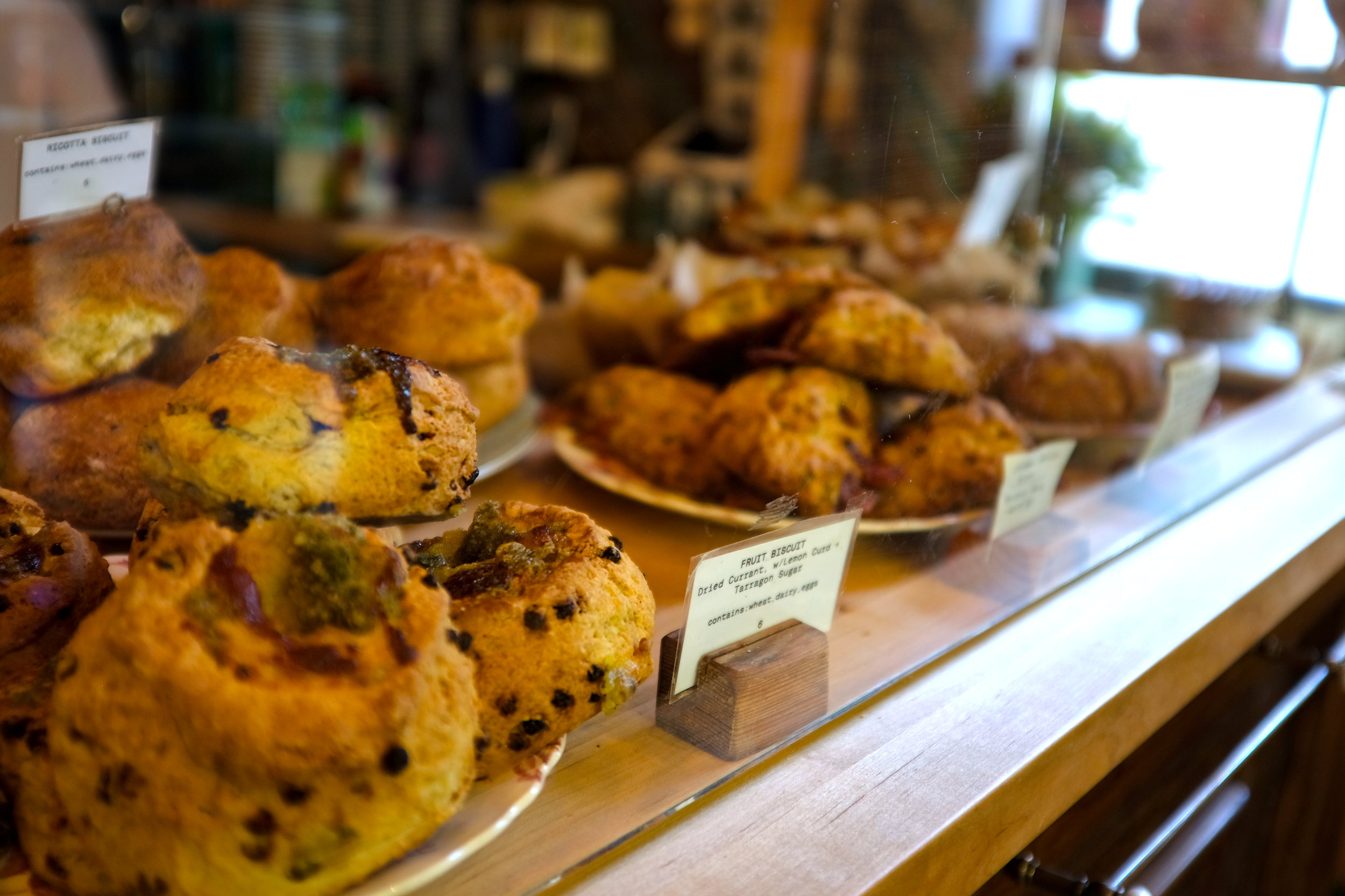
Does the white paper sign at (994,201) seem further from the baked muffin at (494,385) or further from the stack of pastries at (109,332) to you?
the stack of pastries at (109,332)

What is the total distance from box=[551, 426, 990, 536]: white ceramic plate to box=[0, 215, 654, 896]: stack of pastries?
13.3 inches

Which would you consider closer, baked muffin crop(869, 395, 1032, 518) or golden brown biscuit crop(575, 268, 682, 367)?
baked muffin crop(869, 395, 1032, 518)

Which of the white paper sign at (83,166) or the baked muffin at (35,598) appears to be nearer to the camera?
the baked muffin at (35,598)

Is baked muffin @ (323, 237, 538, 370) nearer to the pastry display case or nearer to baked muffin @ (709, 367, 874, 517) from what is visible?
the pastry display case

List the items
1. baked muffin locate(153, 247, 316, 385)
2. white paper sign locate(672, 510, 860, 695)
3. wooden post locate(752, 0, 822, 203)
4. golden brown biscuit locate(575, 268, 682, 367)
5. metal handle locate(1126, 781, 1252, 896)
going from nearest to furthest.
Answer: white paper sign locate(672, 510, 860, 695)
baked muffin locate(153, 247, 316, 385)
metal handle locate(1126, 781, 1252, 896)
golden brown biscuit locate(575, 268, 682, 367)
wooden post locate(752, 0, 822, 203)

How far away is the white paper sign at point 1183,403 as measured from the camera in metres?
1.46

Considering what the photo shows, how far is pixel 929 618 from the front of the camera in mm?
1043

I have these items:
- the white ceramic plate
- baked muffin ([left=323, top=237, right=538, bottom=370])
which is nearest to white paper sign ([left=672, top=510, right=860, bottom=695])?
the white ceramic plate

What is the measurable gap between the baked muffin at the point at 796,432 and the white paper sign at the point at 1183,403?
0.49 meters

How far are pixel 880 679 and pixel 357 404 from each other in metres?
0.50

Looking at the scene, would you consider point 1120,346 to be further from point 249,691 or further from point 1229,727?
point 249,691

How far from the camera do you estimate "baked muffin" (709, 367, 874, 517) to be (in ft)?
3.67

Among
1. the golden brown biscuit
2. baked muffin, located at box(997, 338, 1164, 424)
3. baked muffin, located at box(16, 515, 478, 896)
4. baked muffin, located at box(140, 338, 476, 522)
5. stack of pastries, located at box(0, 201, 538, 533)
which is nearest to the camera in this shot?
baked muffin, located at box(16, 515, 478, 896)

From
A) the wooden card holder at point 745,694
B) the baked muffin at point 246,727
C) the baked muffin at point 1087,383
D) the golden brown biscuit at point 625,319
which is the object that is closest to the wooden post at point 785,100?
the golden brown biscuit at point 625,319
